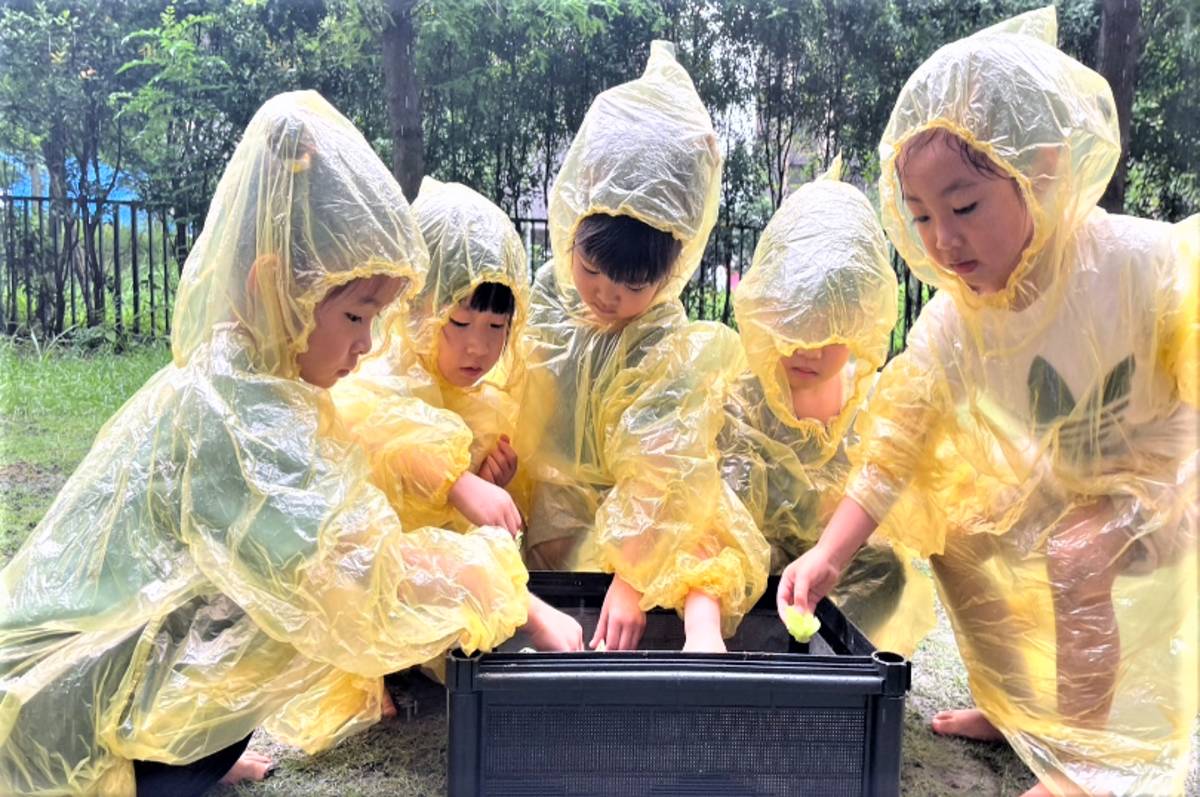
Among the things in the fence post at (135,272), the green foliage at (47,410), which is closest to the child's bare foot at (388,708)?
the green foliage at (47,410)

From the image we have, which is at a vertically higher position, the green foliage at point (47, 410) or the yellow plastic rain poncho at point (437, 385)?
the yellow plastic rain poncho at point (437, 385)

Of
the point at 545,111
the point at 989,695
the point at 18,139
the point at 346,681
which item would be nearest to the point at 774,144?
the point at 545,111

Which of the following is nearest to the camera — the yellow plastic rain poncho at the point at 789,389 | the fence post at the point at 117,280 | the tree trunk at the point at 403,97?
the yellow plastic rain poncho at the point at 789,389

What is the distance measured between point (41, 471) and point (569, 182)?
1303 millimetres

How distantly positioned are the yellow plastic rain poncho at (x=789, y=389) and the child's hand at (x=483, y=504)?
13.3 inches

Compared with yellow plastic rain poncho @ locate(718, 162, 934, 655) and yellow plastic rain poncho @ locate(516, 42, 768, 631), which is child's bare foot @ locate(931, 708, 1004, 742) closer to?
yellow plastic rain poncho @ locate(718, 162, 934, 655)

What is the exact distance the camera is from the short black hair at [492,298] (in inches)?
50.8

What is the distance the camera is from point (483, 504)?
1162 millimetres

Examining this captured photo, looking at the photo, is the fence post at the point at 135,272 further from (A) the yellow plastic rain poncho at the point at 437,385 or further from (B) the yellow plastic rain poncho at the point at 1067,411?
(B) the yellow plastic rain poncho at the point at 1067,411

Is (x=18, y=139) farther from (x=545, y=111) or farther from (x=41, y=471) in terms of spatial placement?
(x=545, y=111)

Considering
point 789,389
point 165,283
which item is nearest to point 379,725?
point 789,389

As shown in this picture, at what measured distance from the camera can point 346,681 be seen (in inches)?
48.1

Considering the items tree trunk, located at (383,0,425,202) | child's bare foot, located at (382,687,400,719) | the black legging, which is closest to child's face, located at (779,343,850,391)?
child's bare foot, located at (382,687,400,719)

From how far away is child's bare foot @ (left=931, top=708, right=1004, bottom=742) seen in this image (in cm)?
126
